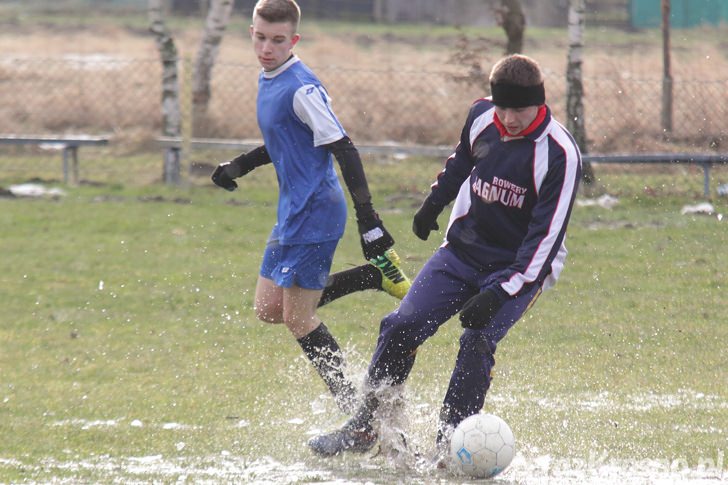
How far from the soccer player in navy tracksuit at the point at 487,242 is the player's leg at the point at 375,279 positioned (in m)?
0.75

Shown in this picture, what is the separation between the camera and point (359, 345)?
7.02m

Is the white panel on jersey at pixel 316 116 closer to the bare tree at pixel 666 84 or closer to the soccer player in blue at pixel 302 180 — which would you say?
the soccer player in blue at pixel 302 180

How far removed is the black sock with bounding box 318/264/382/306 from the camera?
6.10 meters

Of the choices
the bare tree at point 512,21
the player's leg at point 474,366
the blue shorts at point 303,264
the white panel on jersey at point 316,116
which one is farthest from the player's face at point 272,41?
the bare tree at point 512,21

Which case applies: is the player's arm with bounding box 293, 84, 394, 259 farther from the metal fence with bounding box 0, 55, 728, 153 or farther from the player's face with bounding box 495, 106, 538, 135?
the metal fence with bounding box 0, 55, 728, 153

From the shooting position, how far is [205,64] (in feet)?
46.6

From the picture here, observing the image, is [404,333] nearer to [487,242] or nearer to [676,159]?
[487,242]

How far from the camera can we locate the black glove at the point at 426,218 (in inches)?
204

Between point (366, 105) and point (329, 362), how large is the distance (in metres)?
10.2

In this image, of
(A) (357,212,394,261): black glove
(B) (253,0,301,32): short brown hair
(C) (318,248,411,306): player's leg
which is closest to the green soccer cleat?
(C) (318,248,411,306): player's leg

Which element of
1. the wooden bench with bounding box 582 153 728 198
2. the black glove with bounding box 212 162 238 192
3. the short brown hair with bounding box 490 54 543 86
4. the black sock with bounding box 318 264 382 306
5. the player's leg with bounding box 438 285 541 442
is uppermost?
the short brown hair with bounding box 490 54 543 86

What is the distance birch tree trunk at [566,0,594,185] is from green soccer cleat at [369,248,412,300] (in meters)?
6.50

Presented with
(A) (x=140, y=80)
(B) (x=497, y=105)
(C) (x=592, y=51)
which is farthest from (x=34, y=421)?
(C) (x=592, y=51)

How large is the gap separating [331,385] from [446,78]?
803cm
